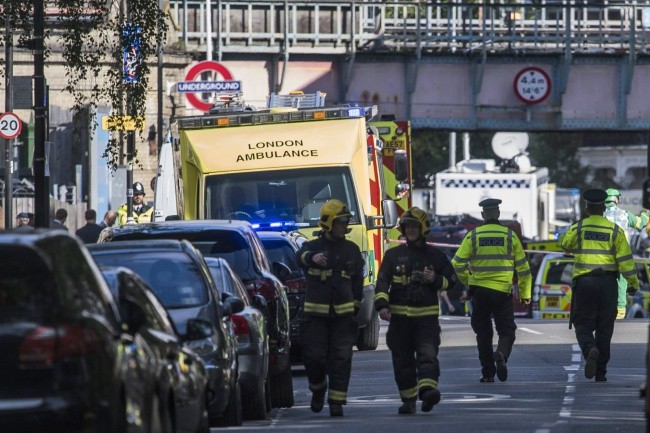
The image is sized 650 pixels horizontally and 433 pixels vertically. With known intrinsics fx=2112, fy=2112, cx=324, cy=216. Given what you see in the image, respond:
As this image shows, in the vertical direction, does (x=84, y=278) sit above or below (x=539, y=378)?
above

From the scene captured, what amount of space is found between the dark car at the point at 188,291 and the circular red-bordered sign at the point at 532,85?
34.1m

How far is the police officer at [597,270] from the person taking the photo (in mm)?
19016

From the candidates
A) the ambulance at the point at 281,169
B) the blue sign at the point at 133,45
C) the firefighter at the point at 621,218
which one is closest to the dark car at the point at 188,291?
the blue sign at the point at 133,45

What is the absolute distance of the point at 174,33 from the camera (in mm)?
49000

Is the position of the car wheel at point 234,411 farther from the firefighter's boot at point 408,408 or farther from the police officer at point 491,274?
the police officer at point 491,274

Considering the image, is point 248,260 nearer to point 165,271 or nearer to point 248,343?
point 248,343

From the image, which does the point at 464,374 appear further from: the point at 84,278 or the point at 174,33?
the point at 174,33

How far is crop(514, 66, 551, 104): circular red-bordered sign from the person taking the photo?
47.9 metres

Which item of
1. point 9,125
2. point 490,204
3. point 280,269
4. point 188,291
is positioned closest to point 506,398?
point 490,204

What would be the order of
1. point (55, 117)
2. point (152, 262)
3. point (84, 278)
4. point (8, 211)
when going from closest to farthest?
point (84, 278) < point (152, 262) < point (8, 211) < point (55, 117)

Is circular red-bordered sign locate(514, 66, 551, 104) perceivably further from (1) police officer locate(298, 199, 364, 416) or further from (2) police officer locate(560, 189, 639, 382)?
(1) police officer locate(298, 199, 364, 416)

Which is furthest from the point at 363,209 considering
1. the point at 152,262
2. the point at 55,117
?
the point at 55,117

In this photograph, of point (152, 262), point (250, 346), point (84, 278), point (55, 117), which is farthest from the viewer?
point (55, 117)

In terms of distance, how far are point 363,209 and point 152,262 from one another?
400 inches
